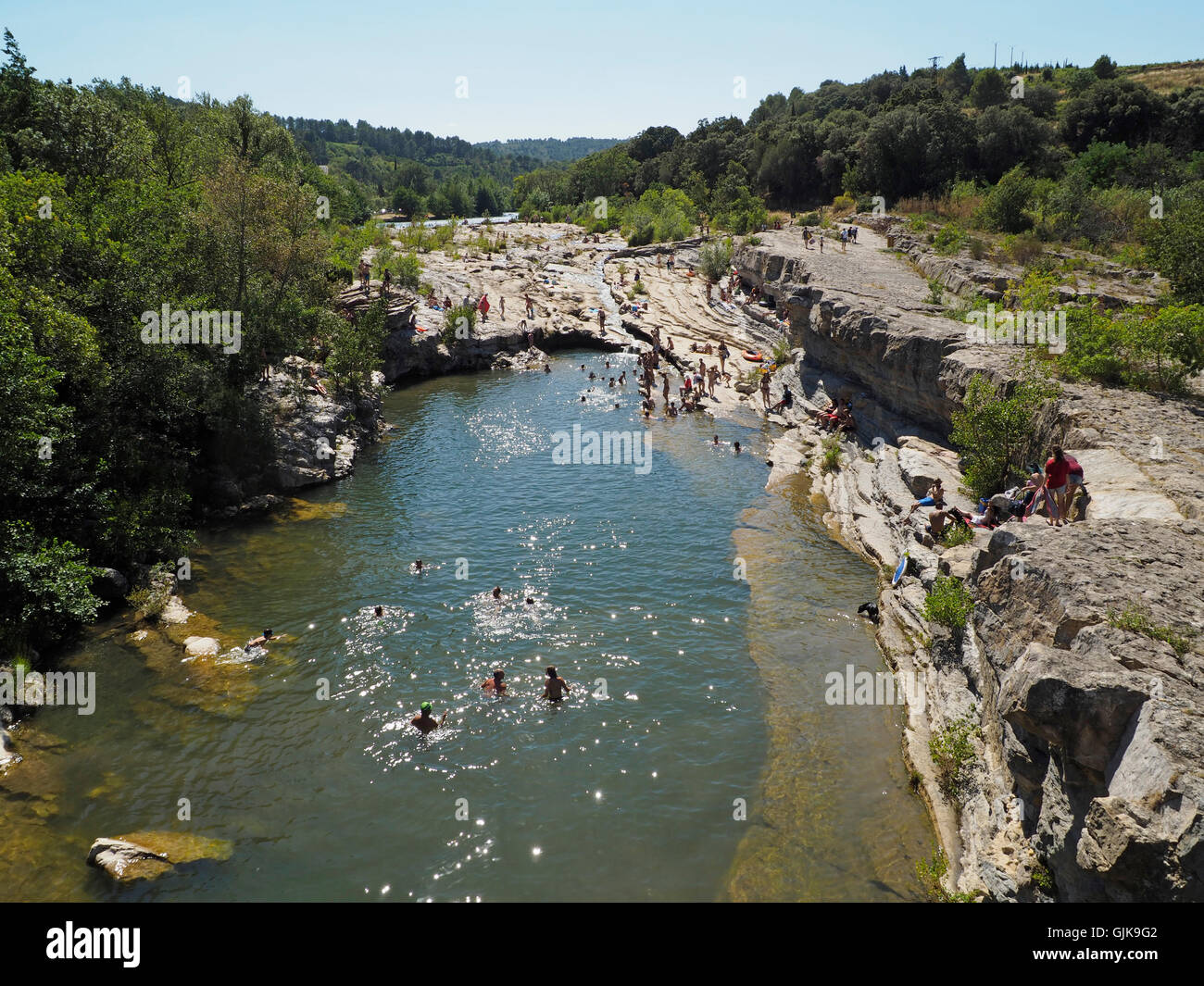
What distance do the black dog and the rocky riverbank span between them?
1.07ft

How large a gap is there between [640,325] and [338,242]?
870 inches

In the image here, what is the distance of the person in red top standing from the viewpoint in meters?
15.0

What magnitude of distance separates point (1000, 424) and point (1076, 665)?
41.8 feet

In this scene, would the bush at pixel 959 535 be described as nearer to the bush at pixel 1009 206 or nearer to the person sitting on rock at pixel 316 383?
the person sitting on rock at pixel 316 383

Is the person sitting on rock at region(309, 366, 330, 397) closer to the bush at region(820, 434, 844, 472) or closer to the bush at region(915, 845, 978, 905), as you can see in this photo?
the bush at region(820, 434, 844, 472)

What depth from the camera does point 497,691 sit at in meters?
16.8

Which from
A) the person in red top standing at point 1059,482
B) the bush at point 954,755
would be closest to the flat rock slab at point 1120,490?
the person in red top standing at point 1059,482

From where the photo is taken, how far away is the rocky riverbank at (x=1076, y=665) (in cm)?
774

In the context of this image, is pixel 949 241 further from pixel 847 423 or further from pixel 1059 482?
pixel 1059 482

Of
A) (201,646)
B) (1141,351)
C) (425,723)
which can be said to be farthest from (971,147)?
(201,646)

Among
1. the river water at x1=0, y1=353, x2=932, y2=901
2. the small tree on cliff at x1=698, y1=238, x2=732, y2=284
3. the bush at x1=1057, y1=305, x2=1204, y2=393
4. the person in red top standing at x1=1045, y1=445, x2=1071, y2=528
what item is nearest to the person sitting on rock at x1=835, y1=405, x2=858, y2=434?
the river water at x1=0, y1=353, x2=932, y2=901

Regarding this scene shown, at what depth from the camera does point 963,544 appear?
1809 cm
